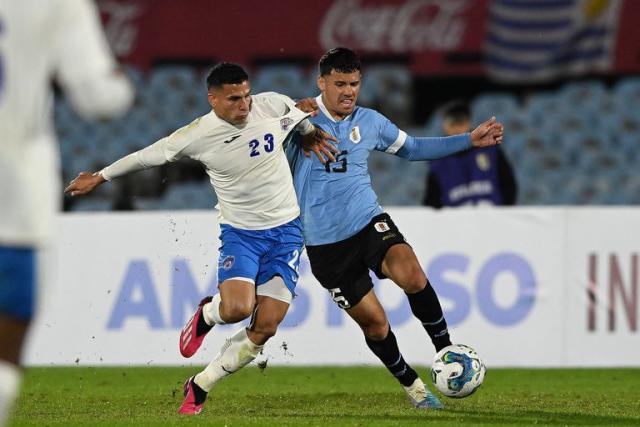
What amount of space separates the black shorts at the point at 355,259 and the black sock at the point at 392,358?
0.93ft

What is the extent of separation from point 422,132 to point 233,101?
372 inches

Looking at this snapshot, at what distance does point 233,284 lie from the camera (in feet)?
22.7

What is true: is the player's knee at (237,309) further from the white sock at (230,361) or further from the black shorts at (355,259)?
the black shorts at (355,259)

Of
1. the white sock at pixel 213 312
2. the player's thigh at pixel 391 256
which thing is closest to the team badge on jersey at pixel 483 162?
the player's thigh at pixel 391 256

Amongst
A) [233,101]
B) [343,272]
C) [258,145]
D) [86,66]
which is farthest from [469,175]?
[86,66]

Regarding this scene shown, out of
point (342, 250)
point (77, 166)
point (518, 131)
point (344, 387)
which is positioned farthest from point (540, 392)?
point (77, 166)

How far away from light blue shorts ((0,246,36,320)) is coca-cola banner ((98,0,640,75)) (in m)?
13.2

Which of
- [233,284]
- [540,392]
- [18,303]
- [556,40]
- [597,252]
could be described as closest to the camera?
[18,303]

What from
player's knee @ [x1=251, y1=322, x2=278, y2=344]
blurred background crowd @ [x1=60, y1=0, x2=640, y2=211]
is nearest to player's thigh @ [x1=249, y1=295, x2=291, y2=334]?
player's knee @ [x1=251, y1=322, x2=278, y2=344]

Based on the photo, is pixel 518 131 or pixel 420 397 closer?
pixel 420 397

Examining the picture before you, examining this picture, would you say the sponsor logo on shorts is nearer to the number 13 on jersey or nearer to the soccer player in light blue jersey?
the soccer player in light blue jersey

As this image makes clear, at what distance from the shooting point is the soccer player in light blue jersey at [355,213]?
280 inches

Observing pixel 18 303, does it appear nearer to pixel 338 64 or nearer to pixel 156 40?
pixel 338 64

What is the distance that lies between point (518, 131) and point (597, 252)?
6495 millimetres
